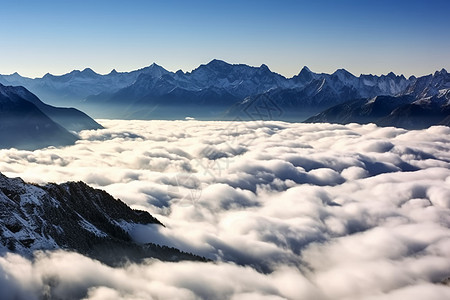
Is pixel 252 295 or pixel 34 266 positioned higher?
pixel 34 266

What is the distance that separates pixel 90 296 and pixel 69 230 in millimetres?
40435

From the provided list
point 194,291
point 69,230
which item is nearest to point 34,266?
point 69,230

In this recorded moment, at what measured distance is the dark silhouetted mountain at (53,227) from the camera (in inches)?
5915

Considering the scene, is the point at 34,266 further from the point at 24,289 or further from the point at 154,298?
the point at 154,298

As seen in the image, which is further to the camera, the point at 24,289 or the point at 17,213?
the point at 17,213

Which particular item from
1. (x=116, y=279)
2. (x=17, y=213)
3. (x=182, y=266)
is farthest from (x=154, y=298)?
(x=17, y=213)

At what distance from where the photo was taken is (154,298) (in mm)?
156875

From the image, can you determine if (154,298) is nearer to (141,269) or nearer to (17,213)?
(141,269)

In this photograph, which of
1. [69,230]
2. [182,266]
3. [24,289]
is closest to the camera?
[24,289]

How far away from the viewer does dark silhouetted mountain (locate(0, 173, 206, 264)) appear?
150250mm

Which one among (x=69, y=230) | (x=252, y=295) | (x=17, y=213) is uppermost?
(x=17, y=213)

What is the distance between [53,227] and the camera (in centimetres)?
16500

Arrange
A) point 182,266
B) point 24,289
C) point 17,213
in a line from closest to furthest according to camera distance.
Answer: point 24,289, point 17,213, point 182,266

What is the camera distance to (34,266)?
142 metres
